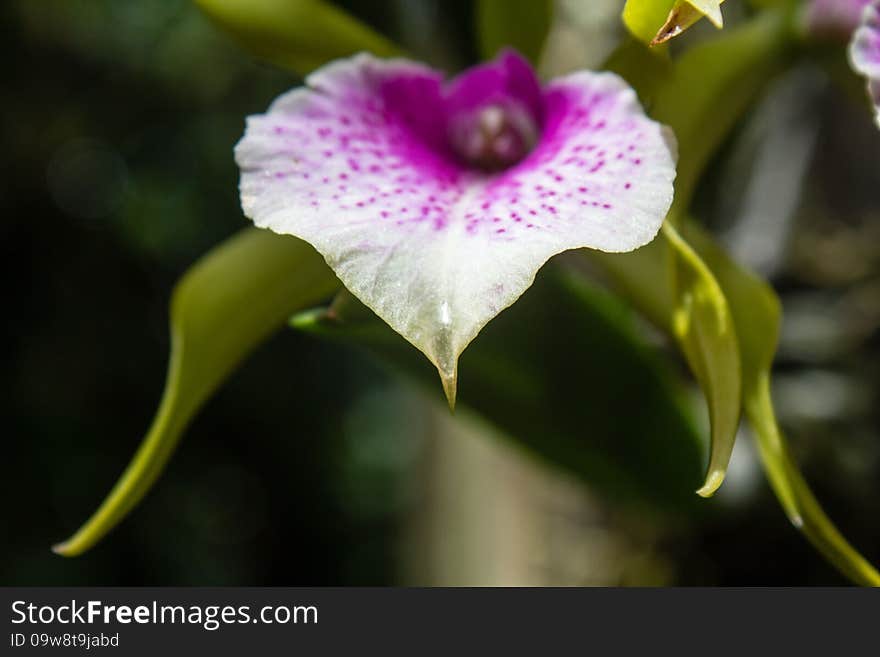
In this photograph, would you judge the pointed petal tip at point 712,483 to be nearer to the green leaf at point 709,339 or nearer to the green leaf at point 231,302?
the green leaf at point 709,339

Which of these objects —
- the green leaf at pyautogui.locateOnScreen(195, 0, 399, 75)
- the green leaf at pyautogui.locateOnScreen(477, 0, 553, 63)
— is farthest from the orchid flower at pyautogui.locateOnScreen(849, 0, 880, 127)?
the green leaf at pyautogui.locateOnScreen(195, 0, 399, 75)

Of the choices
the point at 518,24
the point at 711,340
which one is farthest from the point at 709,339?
the point at 518,24

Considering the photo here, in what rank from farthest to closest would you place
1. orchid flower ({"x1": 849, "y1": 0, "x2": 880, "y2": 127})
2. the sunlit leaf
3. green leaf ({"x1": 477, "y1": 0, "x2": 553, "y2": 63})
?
green leaf ({"x1": 477, "y1": 0, "x2": 553, "y2": 63}) < orchid flower ({"x1": 849, "y1": 0, "x2": 880, "y2": 127}) < the sunlit leaf

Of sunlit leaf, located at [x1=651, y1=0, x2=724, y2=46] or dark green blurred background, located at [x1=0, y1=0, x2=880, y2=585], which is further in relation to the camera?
dark green blurred background, located at [x1=0, y1=0, x2=880, y2=585]

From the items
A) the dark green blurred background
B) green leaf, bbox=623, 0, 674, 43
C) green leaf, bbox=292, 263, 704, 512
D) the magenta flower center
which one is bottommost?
the dark green blurred background

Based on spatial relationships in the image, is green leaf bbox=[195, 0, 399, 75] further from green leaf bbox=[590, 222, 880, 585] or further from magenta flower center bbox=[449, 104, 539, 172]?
green leaf bbox=[590, 222, 880, 585]

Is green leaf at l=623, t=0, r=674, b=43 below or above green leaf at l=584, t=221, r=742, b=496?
above

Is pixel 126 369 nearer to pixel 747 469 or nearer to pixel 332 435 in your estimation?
pixel 332 435
